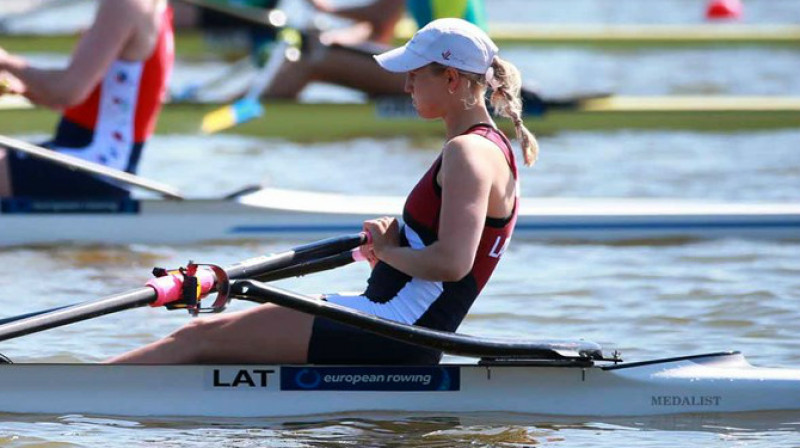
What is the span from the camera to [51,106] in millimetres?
6305

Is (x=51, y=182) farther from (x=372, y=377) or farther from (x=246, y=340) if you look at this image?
(x=372, y=377)

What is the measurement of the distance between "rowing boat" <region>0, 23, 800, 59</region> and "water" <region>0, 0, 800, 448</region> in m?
0.76

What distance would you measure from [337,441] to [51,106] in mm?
2461

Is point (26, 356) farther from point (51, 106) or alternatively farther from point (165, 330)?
point (51, 106)

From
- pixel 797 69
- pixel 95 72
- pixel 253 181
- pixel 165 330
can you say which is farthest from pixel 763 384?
pixel 797 69

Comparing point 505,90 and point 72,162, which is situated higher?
point 72,162

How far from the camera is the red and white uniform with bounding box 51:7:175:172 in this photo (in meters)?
6.48

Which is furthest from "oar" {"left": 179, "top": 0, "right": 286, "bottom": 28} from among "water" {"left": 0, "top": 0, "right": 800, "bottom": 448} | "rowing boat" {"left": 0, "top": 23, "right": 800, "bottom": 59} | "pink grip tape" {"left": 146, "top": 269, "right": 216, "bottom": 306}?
"pink grip tape" {"left": 146, "top": 269, "right": 216, "bottom": 306}

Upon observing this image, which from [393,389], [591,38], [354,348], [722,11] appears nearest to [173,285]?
[354,348]

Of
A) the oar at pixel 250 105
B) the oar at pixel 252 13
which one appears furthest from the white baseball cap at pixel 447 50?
the oar at pixel 252 13

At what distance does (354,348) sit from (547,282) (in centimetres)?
250

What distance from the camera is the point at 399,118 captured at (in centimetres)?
1045

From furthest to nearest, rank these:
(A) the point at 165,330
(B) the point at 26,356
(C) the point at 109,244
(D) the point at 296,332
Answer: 1. (C) the point at 109,244
2. (A) the point at 165,330
3. (B) the point at 26,356
4. (D) the point at 296,332

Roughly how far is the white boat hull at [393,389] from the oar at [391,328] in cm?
10
